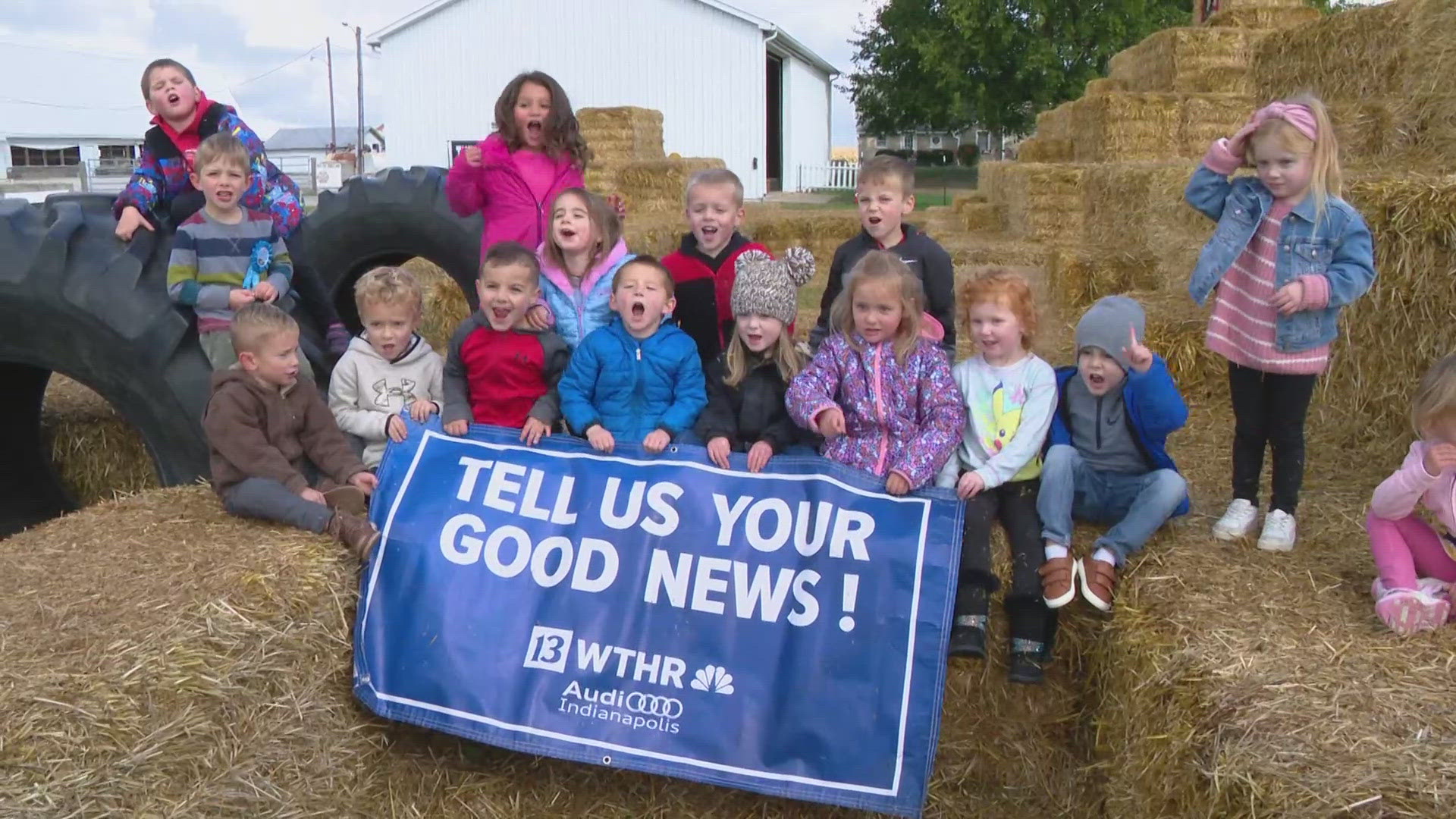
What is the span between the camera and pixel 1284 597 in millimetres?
2910

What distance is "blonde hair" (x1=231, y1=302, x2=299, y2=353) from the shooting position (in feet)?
11.4

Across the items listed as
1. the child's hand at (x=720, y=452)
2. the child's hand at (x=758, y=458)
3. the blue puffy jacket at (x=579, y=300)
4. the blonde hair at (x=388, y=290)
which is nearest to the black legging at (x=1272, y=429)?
the child's hand at (x=758, y=458)

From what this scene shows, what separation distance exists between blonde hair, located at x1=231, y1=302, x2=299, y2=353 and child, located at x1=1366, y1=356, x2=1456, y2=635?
11.1ft

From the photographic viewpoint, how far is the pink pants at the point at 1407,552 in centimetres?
278

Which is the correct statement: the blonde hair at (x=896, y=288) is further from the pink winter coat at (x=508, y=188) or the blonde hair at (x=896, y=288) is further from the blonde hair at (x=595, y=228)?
the pink winter coat at (x=508, y=188)

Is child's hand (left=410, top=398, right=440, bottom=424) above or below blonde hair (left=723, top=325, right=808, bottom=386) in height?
below

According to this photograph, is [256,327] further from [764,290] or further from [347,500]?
[764,290]

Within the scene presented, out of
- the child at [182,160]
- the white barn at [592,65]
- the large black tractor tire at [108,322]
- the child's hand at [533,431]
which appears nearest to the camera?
the child's hand at [533,431]

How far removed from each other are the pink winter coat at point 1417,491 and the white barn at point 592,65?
2187 cm

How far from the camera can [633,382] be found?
359 cm

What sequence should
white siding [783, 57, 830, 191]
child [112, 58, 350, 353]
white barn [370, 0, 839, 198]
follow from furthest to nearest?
white siding [783, 57, 830, 191] < white barn [370, 0, 839, 198] < child [112, 58, 350, 353]

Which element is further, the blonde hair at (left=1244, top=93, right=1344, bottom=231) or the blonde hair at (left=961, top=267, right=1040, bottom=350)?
the blonde hair at (left=961, top=267, right=1040, bottom=350)

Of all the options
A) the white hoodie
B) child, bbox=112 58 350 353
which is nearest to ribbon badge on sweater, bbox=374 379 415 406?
the white hoodie

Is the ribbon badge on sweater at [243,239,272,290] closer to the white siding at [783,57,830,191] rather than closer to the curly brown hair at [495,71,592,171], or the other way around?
the curly brown hair at [495,71,592,171]
